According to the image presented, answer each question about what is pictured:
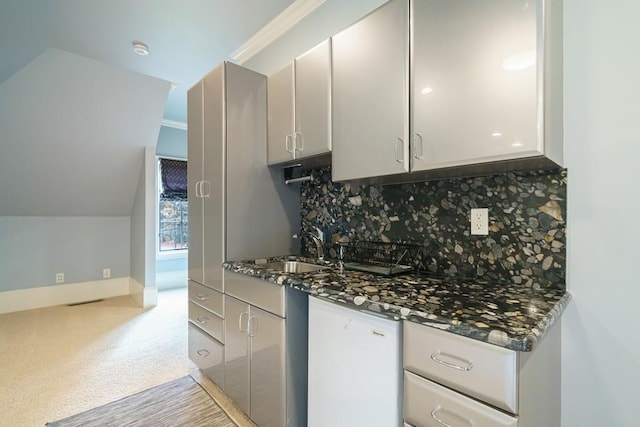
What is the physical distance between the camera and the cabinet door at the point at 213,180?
6.74 ft

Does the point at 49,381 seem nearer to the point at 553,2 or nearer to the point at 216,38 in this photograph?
the point at 216,38

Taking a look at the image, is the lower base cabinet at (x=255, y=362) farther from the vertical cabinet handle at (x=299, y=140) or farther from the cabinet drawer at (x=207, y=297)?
the vertical cabinet handle at (x=299, y=140)

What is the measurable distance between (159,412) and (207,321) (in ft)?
1.92

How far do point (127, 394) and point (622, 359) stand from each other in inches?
108

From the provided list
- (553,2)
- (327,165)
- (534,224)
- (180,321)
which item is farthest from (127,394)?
(553,2)

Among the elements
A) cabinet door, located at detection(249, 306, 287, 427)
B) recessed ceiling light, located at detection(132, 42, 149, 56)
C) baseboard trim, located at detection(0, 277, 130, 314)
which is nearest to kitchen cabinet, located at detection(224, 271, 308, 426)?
cabinet door, located at detection(249, 306, 287, 427)

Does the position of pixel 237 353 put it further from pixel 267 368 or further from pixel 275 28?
pixel 275 28

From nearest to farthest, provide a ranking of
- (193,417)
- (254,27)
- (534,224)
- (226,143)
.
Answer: (534,224)
(193,417)
(226,143)
(254,27)

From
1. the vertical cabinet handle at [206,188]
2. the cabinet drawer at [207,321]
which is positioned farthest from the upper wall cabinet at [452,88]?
the cabinet drawer at [207,321]

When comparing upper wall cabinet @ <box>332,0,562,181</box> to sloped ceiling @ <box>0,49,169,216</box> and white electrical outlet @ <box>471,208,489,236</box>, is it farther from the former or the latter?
sloped ceiling @ <box>0,49,169,216</box>

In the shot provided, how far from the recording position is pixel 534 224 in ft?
4.33

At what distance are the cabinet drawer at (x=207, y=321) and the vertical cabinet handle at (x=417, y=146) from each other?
1.59 metres

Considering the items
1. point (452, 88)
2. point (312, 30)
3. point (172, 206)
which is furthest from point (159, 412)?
point (172, 206)

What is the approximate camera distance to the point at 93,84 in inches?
128
